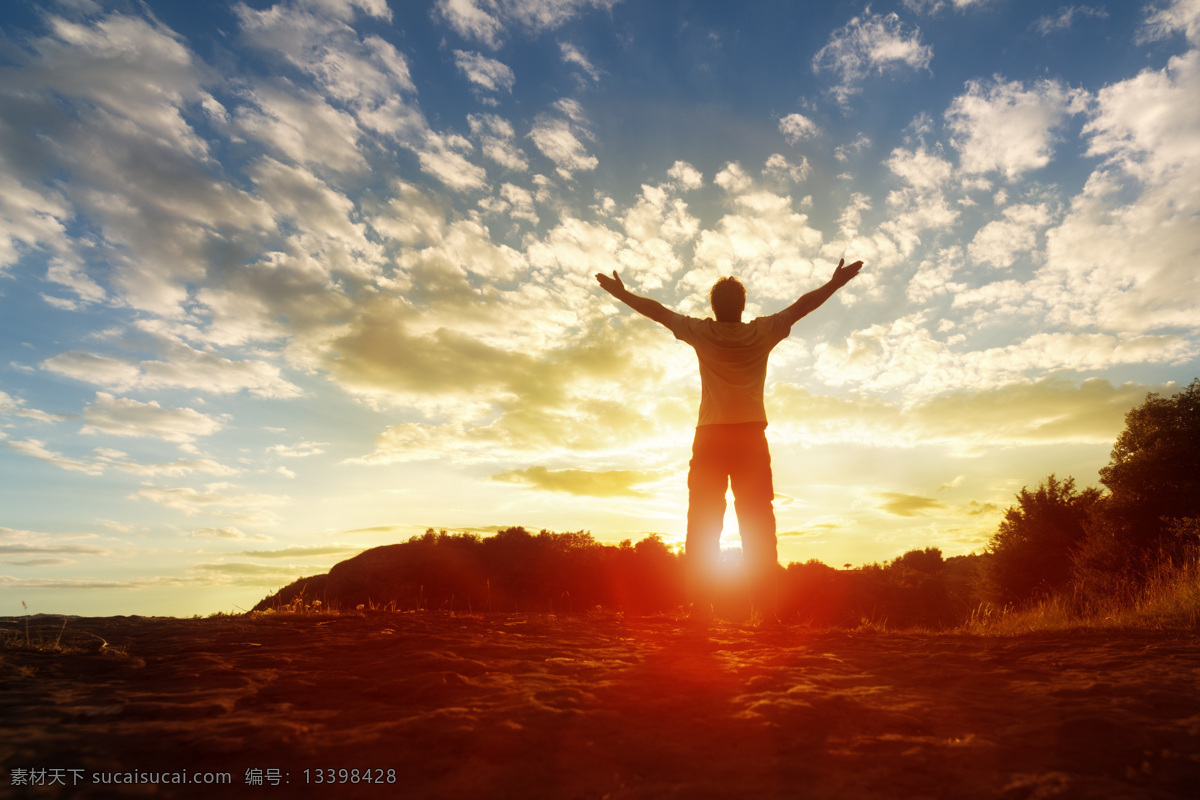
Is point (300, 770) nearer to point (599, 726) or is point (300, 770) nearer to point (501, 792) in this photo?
point (501, 792)

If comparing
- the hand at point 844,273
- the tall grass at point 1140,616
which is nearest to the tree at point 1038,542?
the tall grass at point 1140,616

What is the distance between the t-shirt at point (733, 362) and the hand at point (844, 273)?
693 millimetres

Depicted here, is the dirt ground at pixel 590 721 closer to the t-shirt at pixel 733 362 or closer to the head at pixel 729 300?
the t-shirt at pixel 733 362

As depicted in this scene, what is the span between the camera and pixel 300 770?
162 cm

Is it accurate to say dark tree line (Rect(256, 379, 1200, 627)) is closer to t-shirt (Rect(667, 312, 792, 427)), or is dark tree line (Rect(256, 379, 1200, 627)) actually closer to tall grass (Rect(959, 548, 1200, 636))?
tall grass (Rect(959, 548, 1200, 636))

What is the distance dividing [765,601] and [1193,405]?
30.6 metres

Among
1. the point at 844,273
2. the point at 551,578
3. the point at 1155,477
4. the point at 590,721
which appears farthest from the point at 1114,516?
the point at 590,721

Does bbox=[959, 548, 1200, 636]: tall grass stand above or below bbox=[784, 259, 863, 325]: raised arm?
below

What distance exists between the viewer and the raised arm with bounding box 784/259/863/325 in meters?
5.42

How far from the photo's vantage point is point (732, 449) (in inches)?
204

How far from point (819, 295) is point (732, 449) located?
1661 mm

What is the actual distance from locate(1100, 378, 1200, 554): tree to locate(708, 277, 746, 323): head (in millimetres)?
25318

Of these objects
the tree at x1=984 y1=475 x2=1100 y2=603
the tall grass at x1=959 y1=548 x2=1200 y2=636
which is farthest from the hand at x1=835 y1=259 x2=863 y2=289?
the tree at x1=984 y1=475 x2=1100 y2=603

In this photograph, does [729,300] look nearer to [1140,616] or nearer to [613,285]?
[613,285]
